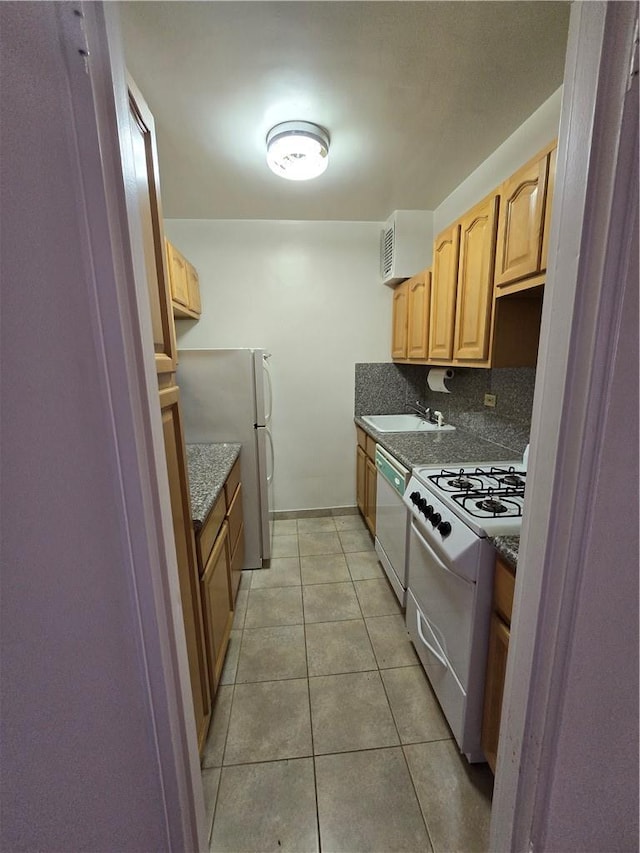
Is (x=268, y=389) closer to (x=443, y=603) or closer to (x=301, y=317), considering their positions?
(x=301, y=317)

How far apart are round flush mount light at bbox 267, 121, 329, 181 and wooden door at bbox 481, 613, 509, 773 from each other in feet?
7.32

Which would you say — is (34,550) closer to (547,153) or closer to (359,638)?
(359,638)

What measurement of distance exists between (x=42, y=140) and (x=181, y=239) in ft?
8.86

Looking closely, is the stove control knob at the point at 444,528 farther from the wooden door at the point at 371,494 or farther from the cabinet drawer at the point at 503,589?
the wooden door at the point at 371,494

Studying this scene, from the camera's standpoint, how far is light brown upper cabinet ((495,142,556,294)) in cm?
122

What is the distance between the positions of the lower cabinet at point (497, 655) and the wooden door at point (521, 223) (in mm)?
1151

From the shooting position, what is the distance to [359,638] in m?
1.80

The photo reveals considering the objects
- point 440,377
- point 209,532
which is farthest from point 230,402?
point 440,377

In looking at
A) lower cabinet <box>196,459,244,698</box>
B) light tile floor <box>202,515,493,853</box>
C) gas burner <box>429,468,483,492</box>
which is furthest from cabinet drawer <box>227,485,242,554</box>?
gas burner <box>429,468,483,492</box>

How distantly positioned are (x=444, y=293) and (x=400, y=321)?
0.76m

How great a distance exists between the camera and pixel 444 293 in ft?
6.75

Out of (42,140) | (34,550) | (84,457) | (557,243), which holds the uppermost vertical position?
(42,140)

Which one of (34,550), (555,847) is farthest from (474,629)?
(34,550)

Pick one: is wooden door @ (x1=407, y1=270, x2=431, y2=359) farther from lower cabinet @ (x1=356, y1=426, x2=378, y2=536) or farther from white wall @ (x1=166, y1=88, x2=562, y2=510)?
lower cabinet @ (x1=356, y1=426, x2=378, y2=536)
